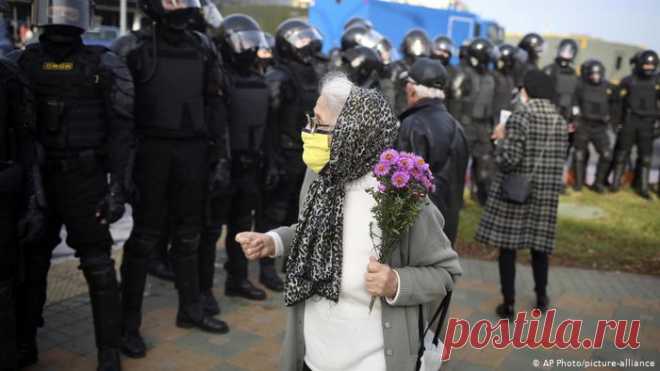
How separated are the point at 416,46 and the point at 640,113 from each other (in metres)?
4.19

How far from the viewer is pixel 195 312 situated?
4477 mm

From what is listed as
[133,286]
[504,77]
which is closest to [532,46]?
[504,77]

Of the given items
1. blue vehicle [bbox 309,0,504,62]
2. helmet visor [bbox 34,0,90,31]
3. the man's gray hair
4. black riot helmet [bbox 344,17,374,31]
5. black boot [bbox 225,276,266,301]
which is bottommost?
black boot [bbox 225,276,266,301]

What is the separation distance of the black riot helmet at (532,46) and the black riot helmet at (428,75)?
759 centimetres

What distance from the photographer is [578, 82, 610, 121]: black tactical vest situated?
34.3 ft

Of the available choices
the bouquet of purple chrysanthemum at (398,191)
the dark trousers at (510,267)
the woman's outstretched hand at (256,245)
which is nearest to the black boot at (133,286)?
the woman's outstretched hand at (256,245)

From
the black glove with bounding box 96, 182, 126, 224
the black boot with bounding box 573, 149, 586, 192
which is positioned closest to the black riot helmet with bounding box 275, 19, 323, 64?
the black glove with bounding box 96, 182, 126, 224

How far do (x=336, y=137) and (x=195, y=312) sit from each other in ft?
9.02

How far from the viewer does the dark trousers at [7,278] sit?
3107mm

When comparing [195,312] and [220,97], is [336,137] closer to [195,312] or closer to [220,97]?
[220,97]

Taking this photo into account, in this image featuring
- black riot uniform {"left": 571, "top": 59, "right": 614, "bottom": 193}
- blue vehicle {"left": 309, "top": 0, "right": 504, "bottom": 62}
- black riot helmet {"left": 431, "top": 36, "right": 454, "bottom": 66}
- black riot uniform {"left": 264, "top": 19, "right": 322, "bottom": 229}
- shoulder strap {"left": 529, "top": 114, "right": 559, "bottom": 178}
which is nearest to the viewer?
shoulder strap {"left": 529, "top": 114, "right": 559, "bottom": 178}

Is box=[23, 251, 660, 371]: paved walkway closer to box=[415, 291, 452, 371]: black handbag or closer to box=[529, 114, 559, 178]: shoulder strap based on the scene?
box=[529, 114, 559, 178]: shoulder strap

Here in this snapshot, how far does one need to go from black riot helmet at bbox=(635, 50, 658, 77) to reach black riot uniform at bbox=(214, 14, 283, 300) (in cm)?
758

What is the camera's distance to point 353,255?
222cm
